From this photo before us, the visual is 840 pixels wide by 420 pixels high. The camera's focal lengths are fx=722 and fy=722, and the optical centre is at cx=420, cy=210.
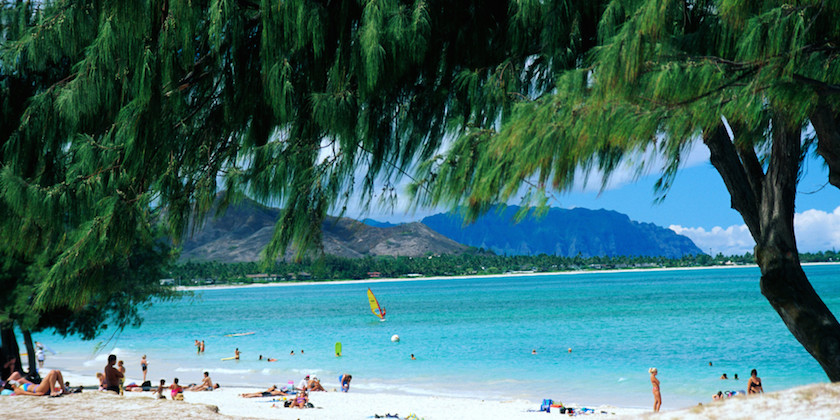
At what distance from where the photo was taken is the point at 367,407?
→ 56.4 feet

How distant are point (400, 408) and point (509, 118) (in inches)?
581

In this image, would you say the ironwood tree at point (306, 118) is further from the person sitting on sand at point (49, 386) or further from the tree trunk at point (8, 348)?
the tree trunk at point (8, 348)

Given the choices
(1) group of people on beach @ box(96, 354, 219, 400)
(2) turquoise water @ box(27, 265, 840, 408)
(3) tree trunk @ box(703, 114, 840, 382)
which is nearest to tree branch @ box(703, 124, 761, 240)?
(3) tree trunk @ box(703, 114, 840, 382)

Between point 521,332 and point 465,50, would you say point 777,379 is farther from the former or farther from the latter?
point 465,50

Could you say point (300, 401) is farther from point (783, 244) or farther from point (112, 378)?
point (783, 244)

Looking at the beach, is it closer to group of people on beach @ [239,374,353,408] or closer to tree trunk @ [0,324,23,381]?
group of people on beach @ [239,374,353,408]

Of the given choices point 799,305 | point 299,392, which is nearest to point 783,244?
point 799,305

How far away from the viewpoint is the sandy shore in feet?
7.43

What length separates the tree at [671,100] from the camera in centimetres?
257

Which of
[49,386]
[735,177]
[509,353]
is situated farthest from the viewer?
[509,353]

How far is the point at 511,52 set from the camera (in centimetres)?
362

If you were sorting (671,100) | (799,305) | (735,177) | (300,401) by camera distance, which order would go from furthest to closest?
(300,401) → (735,177) → (799,305) → (671,100)

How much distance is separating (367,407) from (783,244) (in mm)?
14516

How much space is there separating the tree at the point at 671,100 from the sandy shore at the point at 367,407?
3.32 ft
